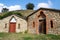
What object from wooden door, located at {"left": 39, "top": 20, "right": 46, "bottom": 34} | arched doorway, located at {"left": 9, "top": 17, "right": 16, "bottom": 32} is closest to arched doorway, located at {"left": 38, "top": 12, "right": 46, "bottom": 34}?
wooden door, located at {"left": 39, "top": 20, "right": 46, "bottom": 34}

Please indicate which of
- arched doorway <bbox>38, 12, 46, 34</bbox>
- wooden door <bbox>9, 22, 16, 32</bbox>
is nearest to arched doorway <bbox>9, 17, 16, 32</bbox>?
wooden door <bbox>9, 22, 16, 32</bbox>

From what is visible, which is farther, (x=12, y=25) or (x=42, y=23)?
(x=12, y=25)

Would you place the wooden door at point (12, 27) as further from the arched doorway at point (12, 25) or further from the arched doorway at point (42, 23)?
the arched doorway at point (42, 23)

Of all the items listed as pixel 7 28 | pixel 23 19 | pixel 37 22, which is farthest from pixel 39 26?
pixel 7 28

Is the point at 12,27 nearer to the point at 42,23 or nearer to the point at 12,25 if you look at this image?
the point at 12,25

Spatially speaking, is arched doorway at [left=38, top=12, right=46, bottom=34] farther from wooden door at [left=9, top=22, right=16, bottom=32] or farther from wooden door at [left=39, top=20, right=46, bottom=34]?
wooden door at [left=9, top=22, right=16, bottom=32]

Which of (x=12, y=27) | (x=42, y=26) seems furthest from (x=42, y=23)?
(x=12, y=27)

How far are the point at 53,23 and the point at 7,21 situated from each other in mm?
11422

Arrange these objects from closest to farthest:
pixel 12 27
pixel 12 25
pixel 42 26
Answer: pixel 42 26 < pixel 12 27 < pixel 12 25

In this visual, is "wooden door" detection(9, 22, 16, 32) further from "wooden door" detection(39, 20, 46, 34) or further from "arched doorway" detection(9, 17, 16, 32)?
"wooden door" detection(39, 20, 46, 34)

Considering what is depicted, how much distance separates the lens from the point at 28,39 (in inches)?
677

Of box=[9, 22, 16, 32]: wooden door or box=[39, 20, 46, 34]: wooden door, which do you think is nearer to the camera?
box=[39, 20, 46, 34]: wooden door

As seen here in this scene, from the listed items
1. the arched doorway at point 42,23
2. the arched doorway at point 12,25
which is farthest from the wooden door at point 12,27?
the arched doorway at point 42,23

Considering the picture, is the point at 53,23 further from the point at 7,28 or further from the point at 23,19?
the point at 7,28
